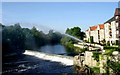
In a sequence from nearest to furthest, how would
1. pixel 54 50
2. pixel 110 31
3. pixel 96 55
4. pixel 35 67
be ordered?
pixel 96 55 → pixel 35 67 → pixel 110 31 → pixel 54 50

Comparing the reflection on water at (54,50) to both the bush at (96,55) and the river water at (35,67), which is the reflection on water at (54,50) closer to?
the river water at (35,67)

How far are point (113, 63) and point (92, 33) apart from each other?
58354 mm

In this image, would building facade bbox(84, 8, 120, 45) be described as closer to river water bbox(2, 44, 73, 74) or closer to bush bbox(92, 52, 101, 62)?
bush bbox(92, 52, 101, 62)

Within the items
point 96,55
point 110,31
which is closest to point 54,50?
point 110,31

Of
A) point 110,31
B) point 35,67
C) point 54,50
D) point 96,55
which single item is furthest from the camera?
point 54,50

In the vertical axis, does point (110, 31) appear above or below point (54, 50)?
above

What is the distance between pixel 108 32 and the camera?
6238cm

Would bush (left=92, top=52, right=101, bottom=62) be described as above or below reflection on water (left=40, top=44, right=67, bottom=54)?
above

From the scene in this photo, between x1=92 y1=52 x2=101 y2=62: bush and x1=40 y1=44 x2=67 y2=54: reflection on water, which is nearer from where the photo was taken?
x1=92 y1=52 x2=101 y2=62: bush

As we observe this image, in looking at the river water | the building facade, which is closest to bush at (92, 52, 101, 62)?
the river water

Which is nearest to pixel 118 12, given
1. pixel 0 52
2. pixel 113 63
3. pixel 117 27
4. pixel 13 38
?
pixel 117 27

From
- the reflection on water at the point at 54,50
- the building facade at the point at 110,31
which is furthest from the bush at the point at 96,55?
the reflection on water at the point at 54,50

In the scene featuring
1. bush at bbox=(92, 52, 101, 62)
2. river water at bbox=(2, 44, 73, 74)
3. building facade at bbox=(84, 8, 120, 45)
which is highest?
building facade at bbox=(84, 8, 120, 45)

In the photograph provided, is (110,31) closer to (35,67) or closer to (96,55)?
(96,55)
